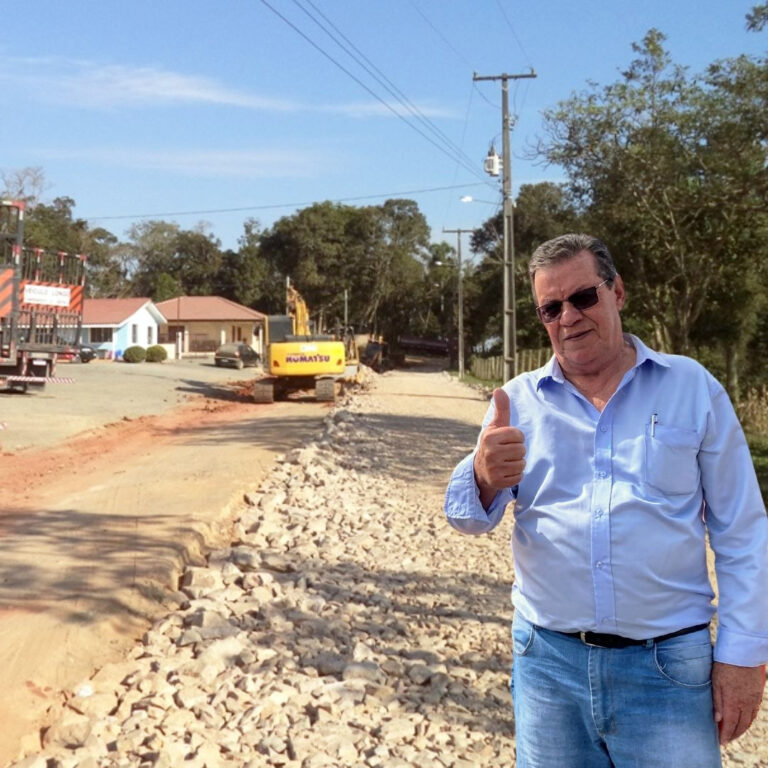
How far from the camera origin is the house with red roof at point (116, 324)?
2132 inches

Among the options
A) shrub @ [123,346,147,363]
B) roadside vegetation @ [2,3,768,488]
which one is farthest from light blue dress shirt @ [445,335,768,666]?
shrub @ [123,346,147,363]

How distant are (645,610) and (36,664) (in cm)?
373

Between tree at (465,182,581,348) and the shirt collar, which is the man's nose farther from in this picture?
tree at (465,182,581,348)

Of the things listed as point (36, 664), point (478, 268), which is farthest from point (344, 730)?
point (478, 268)

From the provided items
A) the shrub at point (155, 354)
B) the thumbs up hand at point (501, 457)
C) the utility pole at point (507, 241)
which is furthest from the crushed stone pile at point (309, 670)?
the shrub at point (155, 354)

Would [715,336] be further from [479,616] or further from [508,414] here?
[508,414]

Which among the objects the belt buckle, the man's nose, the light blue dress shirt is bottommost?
the belt buckle

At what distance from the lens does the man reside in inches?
88.8

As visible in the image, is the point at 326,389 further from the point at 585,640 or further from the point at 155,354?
the point at 155,354

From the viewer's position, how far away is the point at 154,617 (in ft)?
19.4

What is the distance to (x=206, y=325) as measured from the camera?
67375 mm

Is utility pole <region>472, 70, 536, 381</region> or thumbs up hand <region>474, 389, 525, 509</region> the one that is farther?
utility pole <region>472, 70, 536, 381</region>

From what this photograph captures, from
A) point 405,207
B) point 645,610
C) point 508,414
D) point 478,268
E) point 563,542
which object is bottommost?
point 645,610

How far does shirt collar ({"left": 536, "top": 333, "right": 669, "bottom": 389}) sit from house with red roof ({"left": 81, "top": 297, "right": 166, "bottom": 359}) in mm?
51878
